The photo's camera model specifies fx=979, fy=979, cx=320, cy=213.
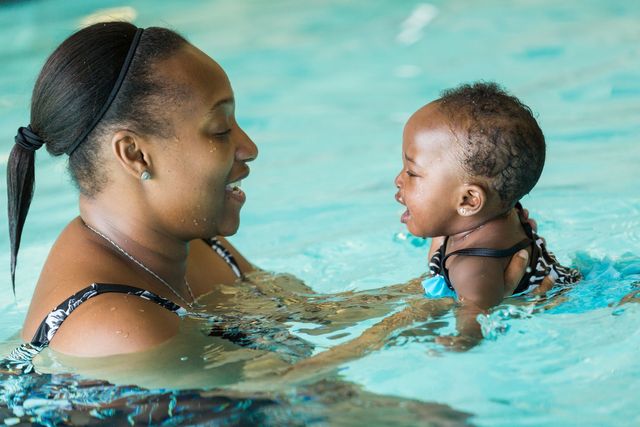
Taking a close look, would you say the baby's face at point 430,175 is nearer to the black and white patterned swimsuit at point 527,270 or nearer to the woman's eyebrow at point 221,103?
the black and white patterned swimsuit at point 527,270

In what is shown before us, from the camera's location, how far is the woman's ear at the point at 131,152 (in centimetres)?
288

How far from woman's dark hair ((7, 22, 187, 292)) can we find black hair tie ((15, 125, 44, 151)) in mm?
12

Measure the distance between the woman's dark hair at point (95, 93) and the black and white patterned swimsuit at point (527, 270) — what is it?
110cm

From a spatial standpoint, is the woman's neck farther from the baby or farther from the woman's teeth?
the baby

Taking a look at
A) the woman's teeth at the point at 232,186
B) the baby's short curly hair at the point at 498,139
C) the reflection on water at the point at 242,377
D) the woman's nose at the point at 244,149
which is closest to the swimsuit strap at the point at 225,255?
the reflection on water at the point at 242,377

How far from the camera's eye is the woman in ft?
9.19

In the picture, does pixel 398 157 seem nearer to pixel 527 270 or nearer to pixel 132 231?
pixel 527 270

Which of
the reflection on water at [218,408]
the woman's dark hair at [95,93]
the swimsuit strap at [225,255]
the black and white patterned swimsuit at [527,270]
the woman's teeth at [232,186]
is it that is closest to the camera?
the reflection on water at [218,408]

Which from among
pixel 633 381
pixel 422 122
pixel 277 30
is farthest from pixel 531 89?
pixel 633 381

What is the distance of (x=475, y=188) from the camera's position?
10.7 feet

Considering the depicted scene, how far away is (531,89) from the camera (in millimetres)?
7266

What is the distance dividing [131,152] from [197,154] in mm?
200

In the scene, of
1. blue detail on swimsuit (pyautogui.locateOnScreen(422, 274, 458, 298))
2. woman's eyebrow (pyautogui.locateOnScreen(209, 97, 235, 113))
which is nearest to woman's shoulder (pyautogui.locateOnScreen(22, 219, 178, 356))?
woman's eyebrow (pyautogui.locateOnScreen(209, 97, 235, 113))

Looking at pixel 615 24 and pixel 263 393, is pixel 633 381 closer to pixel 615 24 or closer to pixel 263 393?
pixel 263 393
